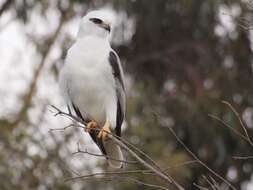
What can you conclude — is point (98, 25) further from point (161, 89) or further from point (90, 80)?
point (161, 89)

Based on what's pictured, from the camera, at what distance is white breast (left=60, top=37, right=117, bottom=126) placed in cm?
594

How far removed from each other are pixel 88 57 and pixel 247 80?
564 centimetres

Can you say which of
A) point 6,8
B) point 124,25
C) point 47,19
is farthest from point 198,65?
point 6,8

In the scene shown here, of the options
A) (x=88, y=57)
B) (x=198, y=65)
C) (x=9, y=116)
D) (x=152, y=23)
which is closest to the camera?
(x=88, y=57)

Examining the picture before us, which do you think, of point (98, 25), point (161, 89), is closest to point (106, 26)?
point (98, 25)

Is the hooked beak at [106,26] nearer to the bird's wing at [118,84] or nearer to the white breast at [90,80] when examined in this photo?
the white breast at [90,80]

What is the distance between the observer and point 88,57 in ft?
19.5

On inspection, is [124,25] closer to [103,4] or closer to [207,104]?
[103,4]

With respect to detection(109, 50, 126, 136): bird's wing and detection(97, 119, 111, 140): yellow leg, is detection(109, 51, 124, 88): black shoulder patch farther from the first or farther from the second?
detection(97, 119, 111, 140): yellow leg

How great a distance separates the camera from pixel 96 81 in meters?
5.99

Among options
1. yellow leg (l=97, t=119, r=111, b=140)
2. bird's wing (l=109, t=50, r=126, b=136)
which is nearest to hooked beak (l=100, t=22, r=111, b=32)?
bird's wing (l=109, t=50, r=126, b=136)

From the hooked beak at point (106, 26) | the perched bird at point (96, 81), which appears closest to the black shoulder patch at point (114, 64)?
the perched bird at point (96, 81)

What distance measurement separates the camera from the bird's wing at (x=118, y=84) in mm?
5973

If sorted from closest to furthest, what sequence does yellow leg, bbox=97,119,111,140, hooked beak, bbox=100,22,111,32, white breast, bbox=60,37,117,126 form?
1. yellow leg, bbox=97,119,111,140
2. white breast, bbox=60,37,117,126
3. hooked beak, bbox=100,22,111,32
